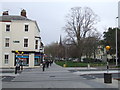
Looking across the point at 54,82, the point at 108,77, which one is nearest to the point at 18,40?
the point at 54,82

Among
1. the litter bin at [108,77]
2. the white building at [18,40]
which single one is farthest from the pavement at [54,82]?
the white building at [18,40]

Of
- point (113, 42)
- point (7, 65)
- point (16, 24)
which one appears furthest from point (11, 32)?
point (113, 42)

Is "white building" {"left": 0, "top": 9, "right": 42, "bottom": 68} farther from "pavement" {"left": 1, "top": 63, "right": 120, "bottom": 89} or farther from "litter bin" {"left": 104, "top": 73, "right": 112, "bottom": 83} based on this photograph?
"litter bin" {"left": 104, "top": 73, "right": 112, "bottom": 83}

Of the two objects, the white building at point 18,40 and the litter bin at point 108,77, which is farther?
the white building at point 18,40

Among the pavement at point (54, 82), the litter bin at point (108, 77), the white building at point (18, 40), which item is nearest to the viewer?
the pavement at point (54, 82)

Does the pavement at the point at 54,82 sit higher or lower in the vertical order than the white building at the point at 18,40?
lower

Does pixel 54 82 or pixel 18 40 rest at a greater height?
pixel 18 40

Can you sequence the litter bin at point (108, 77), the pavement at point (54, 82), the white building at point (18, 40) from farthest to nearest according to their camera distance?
the white building at point (18, 40), the litter bin at point (108, 77), the pavement at point (54, 82)

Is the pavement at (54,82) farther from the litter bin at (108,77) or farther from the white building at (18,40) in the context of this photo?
the white building at (18,40)

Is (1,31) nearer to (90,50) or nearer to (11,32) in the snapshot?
(11,32)

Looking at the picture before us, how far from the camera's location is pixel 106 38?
74.1 m

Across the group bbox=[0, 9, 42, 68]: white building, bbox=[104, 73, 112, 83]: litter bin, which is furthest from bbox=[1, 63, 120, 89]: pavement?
bbox=[0, 9, 42, 68]: white building

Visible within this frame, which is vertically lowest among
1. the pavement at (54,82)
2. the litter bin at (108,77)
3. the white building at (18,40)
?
the pavement at (54,82)

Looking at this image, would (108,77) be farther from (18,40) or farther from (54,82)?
(18,40)
